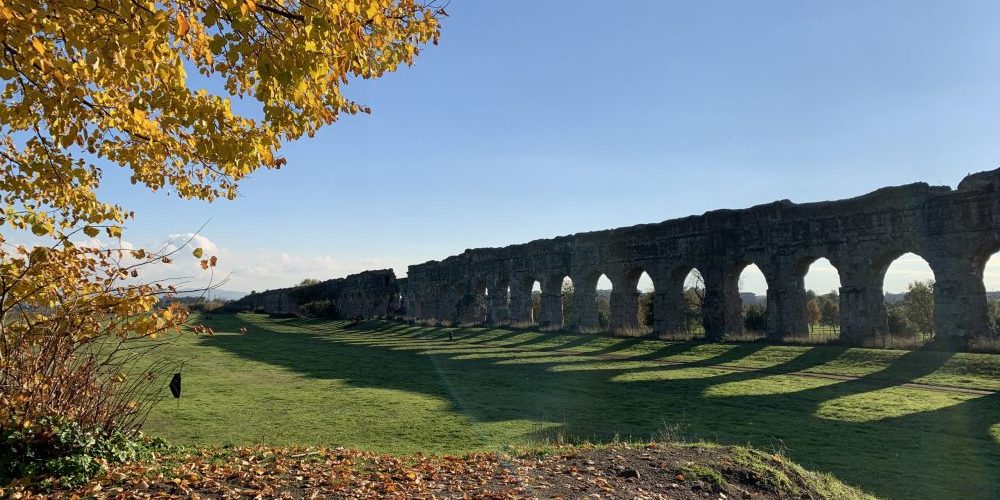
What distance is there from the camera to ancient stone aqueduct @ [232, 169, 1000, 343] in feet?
53.0

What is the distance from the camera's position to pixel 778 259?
68.4 feet

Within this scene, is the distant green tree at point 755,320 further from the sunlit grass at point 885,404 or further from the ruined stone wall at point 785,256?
the sunlit grass at point 885,404

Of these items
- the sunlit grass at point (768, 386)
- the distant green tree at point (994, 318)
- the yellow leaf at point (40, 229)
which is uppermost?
the yellow leaf at point (40, 229)

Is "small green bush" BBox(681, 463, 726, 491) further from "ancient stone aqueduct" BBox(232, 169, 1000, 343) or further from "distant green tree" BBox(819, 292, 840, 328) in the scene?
"distant green tree" BBox(819, 292, 840, 328)

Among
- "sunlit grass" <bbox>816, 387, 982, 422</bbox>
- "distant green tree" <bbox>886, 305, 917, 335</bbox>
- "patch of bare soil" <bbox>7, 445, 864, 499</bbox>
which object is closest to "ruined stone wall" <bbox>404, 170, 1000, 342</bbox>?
"sunlit grass" <bbox>816, 387, 982, 422</bbox>

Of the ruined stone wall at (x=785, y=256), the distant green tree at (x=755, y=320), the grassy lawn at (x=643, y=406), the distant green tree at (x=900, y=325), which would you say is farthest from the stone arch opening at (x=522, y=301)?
the distant green tree at (x=900, y=325)

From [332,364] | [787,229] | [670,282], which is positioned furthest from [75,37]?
[670,282]

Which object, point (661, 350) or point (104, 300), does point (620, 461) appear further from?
point (661, 350)

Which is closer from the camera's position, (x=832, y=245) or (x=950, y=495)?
(x=950, y=495)

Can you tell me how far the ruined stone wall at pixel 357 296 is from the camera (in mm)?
53406

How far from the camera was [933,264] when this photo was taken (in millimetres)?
16781

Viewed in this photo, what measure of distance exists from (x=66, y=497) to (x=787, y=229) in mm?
20591

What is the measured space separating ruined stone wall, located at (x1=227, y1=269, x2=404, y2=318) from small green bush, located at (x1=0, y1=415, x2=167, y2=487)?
46531mm

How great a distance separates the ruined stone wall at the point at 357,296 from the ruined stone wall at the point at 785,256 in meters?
20.8
